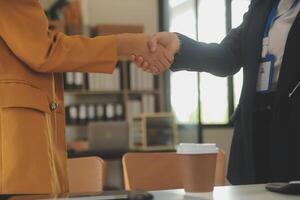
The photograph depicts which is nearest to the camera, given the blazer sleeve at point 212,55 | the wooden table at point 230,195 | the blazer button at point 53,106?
the wooden table at point 230,195

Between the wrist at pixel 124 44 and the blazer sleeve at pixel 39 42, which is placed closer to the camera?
the blazer sleeve at pixel 39 42

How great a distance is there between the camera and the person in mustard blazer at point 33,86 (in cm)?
122

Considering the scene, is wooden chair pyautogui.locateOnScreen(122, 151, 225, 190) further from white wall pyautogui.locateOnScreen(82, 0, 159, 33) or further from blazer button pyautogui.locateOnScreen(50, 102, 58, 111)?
white wall pyautogui.locateOnScreen(82, 0, 159, 33)

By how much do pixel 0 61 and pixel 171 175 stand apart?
0.78 meters

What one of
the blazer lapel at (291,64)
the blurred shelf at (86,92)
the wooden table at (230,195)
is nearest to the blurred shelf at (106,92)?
the blurred shelf at (86,92)

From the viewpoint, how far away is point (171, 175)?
1.74 m

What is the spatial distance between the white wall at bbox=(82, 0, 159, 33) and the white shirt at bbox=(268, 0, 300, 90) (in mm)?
4917

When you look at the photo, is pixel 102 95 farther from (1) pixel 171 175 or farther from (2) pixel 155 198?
(2) pixel 155 198

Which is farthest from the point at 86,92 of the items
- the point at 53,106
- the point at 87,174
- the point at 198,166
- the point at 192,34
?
the point at 198,166

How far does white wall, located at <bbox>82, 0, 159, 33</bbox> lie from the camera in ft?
20.6

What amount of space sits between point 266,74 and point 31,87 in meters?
0.73

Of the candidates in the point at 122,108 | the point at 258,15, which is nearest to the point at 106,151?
the point at 122,108

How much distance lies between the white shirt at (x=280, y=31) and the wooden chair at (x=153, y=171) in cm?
47

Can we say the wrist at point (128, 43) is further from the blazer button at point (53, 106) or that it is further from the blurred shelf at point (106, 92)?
the blurred shelf at point (106, 92)
